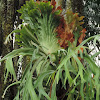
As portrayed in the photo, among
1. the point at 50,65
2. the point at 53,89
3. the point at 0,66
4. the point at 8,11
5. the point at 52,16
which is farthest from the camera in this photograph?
the point at 8,11

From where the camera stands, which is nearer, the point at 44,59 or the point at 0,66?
the point at 44,59

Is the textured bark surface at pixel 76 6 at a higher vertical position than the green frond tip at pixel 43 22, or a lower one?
higher

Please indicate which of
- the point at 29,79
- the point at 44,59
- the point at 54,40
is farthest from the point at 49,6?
the point at 29,79

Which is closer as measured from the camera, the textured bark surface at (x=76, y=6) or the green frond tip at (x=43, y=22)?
the green frond tip at (x=43, y=22)

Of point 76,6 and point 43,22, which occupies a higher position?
point 76,6

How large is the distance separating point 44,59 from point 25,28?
1.24 feet

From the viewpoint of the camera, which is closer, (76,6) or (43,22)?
(43,22)

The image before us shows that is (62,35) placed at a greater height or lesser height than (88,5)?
lesser

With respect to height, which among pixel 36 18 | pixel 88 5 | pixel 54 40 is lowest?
pixel 54 40

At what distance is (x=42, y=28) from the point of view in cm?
185

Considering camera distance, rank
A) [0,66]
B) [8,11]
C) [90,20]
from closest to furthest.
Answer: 1. [0,66]
2. [8,11]
3. [90,20]

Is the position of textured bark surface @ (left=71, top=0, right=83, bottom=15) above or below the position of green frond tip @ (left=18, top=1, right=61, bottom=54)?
above

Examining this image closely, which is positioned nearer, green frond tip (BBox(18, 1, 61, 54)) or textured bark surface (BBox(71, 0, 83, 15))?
green frond tip (BBox(18, 1, 61, 54))

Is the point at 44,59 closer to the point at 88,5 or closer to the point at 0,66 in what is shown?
the point at 0,66
